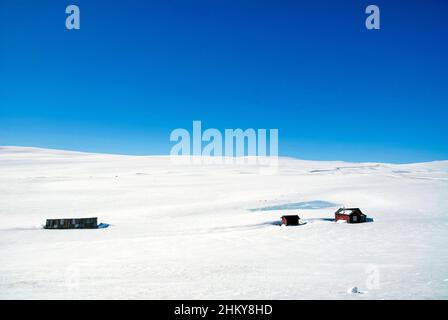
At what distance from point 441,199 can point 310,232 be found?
78.9 ft

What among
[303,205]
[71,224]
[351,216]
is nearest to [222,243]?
[351,216]

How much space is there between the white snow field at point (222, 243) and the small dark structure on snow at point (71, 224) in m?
1.30

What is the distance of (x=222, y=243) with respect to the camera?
24.7m

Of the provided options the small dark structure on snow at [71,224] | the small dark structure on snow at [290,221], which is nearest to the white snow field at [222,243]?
the small dark structure on snow at [290,221]

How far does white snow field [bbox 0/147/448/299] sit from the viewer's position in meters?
14.5

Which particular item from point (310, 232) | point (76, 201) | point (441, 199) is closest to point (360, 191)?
point (441, 199)

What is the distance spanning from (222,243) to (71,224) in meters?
14.6

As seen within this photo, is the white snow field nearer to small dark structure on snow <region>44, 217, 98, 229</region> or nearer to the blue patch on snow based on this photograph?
the blue patch on snow

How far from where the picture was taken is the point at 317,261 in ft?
63.3

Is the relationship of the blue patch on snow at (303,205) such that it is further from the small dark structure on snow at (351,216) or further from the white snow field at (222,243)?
the small dark structure on snow at (351,216)

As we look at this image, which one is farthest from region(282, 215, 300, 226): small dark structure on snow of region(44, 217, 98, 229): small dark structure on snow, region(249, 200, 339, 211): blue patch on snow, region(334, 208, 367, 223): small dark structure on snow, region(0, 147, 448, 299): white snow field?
region(44, 217, 98, 229): small dark structure on snow

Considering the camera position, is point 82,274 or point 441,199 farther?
point 441,199

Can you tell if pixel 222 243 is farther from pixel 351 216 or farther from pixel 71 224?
pixel 71 224
